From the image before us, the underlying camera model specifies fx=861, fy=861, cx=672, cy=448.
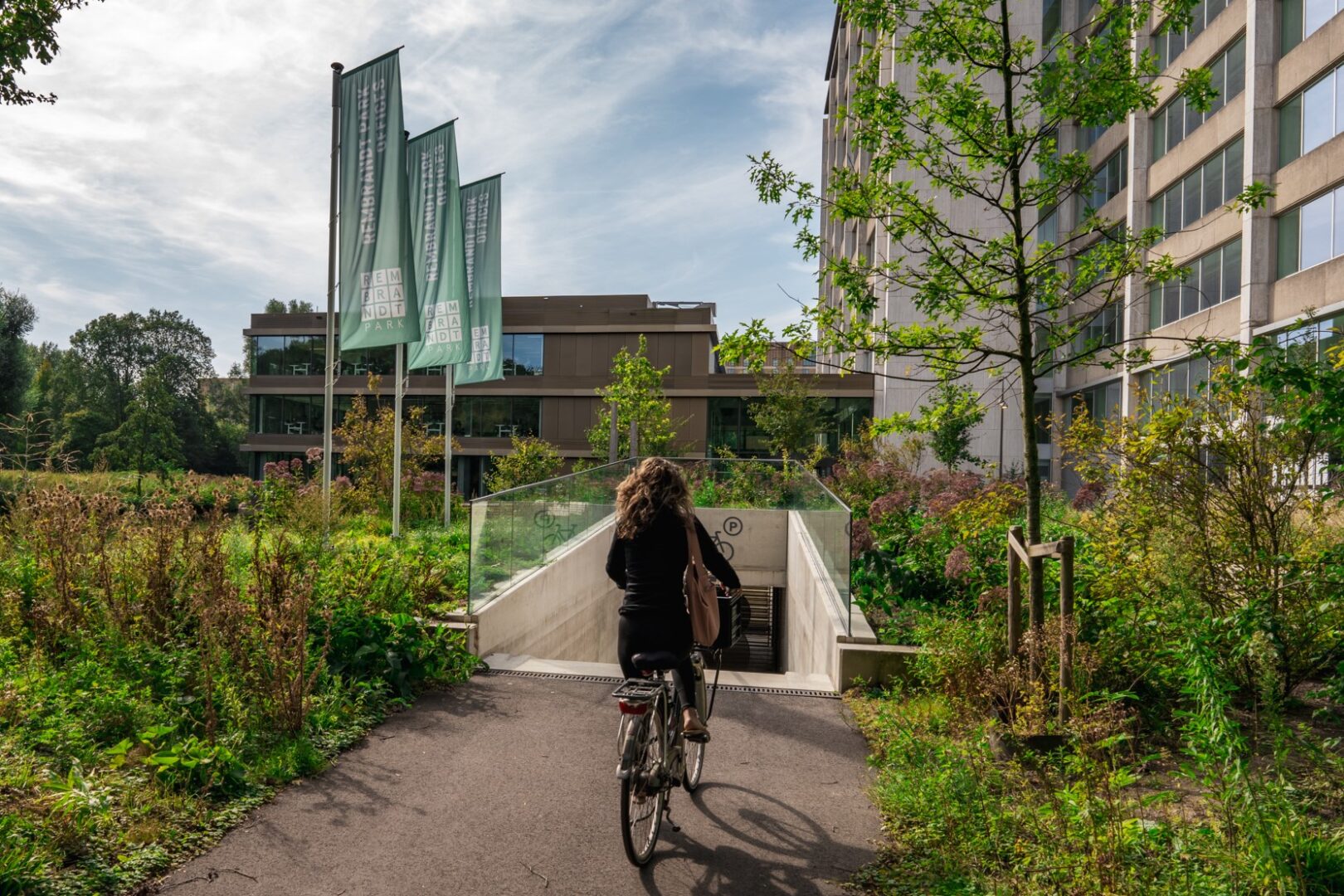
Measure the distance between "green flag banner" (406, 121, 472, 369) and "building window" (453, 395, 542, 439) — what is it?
2766 centimetres

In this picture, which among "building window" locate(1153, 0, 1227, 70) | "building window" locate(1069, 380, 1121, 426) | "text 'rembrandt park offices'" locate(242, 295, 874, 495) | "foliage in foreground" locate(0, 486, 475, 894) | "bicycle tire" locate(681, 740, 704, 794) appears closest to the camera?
"foliage in foreground" locate(0, 486, 475, 894)

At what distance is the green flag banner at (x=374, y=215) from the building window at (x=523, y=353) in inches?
1237

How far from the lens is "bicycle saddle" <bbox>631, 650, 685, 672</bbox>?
4406mm

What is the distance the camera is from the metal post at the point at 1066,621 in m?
4.96

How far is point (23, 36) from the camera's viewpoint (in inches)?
489

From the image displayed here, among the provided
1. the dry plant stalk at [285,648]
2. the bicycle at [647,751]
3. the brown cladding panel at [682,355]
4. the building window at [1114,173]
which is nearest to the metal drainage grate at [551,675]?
A: the dry plant stalk at [285,648]

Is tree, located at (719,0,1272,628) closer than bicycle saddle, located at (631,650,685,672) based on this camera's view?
No

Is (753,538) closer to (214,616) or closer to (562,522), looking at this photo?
(562,522)

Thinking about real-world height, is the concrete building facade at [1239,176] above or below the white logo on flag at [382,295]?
above

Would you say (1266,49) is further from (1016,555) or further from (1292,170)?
(1016,555)

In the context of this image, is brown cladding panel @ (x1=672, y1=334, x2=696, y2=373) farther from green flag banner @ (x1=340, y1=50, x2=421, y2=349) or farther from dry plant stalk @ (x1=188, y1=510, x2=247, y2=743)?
dry plant stalk @ (x1=188, y1=510, x2=247, y2=743)

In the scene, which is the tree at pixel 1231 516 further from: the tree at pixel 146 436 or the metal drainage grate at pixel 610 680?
the tree at pixel 146 436

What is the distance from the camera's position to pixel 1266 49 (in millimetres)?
21812

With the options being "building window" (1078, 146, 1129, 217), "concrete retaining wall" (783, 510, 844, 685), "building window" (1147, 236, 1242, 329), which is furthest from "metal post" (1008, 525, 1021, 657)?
"building window" (1078, 146, 1129, 217)
